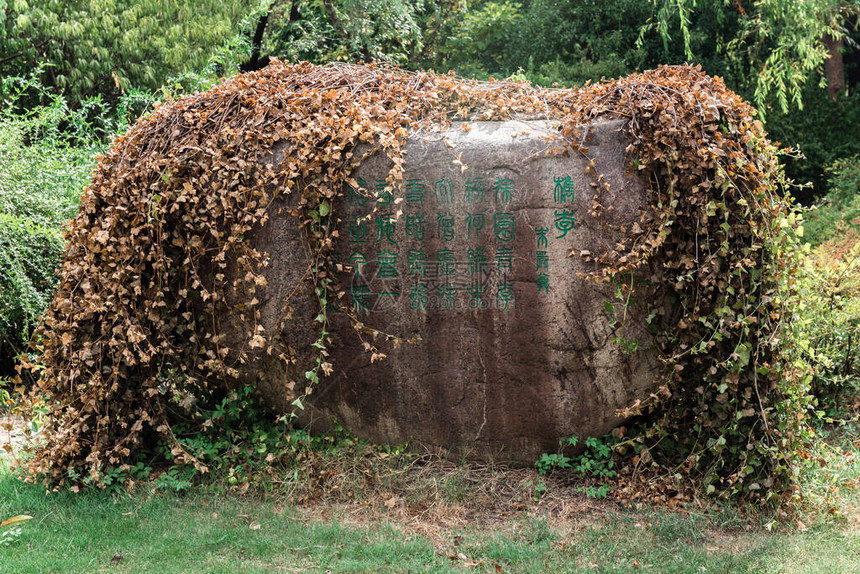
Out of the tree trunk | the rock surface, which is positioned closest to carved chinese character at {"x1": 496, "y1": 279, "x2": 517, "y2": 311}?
the rock surface

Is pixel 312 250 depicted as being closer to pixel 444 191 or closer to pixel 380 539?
pixel 444 191

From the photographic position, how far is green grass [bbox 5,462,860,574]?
3523 millimetres

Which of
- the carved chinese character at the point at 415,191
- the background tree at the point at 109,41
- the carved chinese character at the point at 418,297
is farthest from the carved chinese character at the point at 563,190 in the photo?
the background tree at the point at 109,41

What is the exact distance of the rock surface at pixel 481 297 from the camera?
411 centimetres

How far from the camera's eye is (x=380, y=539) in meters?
3.75

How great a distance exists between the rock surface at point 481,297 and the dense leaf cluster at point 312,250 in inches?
4.2

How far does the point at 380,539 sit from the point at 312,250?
5.05 ft

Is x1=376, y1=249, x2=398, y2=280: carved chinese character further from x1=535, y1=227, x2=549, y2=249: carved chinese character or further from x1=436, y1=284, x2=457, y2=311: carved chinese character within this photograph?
x1=535, y1=227, x2=549, y2=249: carved chinese character

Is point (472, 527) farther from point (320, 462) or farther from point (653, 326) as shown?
point (653, 326)

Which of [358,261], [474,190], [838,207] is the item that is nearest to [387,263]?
[358,261]

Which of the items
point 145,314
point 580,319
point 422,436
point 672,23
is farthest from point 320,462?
point 672,23

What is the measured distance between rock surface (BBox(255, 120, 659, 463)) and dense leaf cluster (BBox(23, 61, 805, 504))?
4.2 inches

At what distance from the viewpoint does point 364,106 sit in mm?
4422

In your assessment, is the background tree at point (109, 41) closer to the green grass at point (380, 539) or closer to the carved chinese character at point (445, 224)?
the carved chinese character at point (445, 224)
